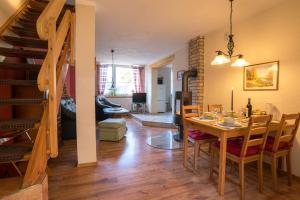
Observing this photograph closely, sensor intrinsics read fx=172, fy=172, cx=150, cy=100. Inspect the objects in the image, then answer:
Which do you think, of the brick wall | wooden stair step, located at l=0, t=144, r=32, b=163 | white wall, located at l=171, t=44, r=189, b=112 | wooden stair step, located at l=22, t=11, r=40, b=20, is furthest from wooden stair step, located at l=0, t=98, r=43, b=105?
white wall, located at l=171, t=44, r=189, b=112

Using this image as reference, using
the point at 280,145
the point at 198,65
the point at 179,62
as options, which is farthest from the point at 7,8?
the point at 280,145

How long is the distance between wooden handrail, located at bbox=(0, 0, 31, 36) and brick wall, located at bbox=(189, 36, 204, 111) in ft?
11.1

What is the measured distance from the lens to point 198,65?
4.06m

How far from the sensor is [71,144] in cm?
380

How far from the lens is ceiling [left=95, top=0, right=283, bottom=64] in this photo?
2.55 metres

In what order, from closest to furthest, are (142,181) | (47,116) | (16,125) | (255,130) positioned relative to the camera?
(47,116)
(16,125)
(255,130)
(142,181)

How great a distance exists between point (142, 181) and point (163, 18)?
2649 mm

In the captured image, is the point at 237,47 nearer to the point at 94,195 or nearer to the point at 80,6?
the point at 80,6

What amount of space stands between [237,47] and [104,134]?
3331 mm

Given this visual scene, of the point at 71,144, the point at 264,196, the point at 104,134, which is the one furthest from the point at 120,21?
the point at 264,196

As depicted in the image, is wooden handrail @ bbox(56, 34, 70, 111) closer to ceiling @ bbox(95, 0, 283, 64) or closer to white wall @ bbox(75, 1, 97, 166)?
white wall @ bbox(75, 1, 97, 166)

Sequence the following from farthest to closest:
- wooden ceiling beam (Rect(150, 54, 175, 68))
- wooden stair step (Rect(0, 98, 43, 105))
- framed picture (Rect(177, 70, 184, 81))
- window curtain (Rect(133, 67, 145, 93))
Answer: window curtain (Rect(133, 67, 145, 93)) → wooden ceiling beam (Rect(150, 54, 175, 68)) → framed picture (Rect(177, 70, 184, 81)) → wooden stair step (Rect(0, 98, 43, 105))

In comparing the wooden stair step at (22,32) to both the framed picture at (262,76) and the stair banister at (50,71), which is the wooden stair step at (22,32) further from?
the framed picture at (262,76)

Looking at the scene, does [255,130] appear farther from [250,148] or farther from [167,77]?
[167,77]
